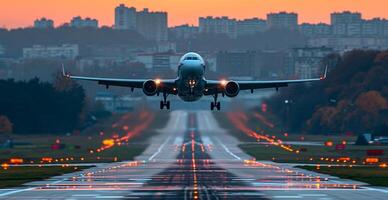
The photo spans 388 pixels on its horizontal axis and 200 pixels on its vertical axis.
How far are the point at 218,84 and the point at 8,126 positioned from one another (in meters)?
84.1

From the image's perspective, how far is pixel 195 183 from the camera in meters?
86.9

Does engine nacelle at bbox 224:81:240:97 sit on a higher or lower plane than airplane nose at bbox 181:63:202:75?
lower

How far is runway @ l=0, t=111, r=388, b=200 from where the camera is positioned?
7525 cm

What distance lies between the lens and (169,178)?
9438 centimetres

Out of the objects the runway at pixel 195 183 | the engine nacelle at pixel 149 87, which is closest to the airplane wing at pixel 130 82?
the engine nacelle at pixel 149 87

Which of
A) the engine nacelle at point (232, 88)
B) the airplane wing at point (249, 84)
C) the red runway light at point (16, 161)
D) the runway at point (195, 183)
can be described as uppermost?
the airplane wing at point (249, 84)

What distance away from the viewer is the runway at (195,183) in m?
75.2

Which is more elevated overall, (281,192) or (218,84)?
(218,84)

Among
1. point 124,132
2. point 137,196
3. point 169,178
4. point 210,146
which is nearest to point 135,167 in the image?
point 169,178

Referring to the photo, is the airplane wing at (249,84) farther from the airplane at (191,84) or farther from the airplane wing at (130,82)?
the airplane wing at (130,82)

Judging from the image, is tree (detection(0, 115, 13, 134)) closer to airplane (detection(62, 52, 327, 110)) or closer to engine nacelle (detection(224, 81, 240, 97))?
airplane (detection(62, 52, 327, 110))

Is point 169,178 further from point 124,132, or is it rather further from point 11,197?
point 124,132

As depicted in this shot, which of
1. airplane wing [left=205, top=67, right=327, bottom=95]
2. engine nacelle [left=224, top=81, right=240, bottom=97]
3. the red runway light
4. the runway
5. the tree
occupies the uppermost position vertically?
the tree

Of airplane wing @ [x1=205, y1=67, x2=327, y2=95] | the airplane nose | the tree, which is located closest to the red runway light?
airplane wing @ [x1=205, y1=67, x2=327, y2=95]
